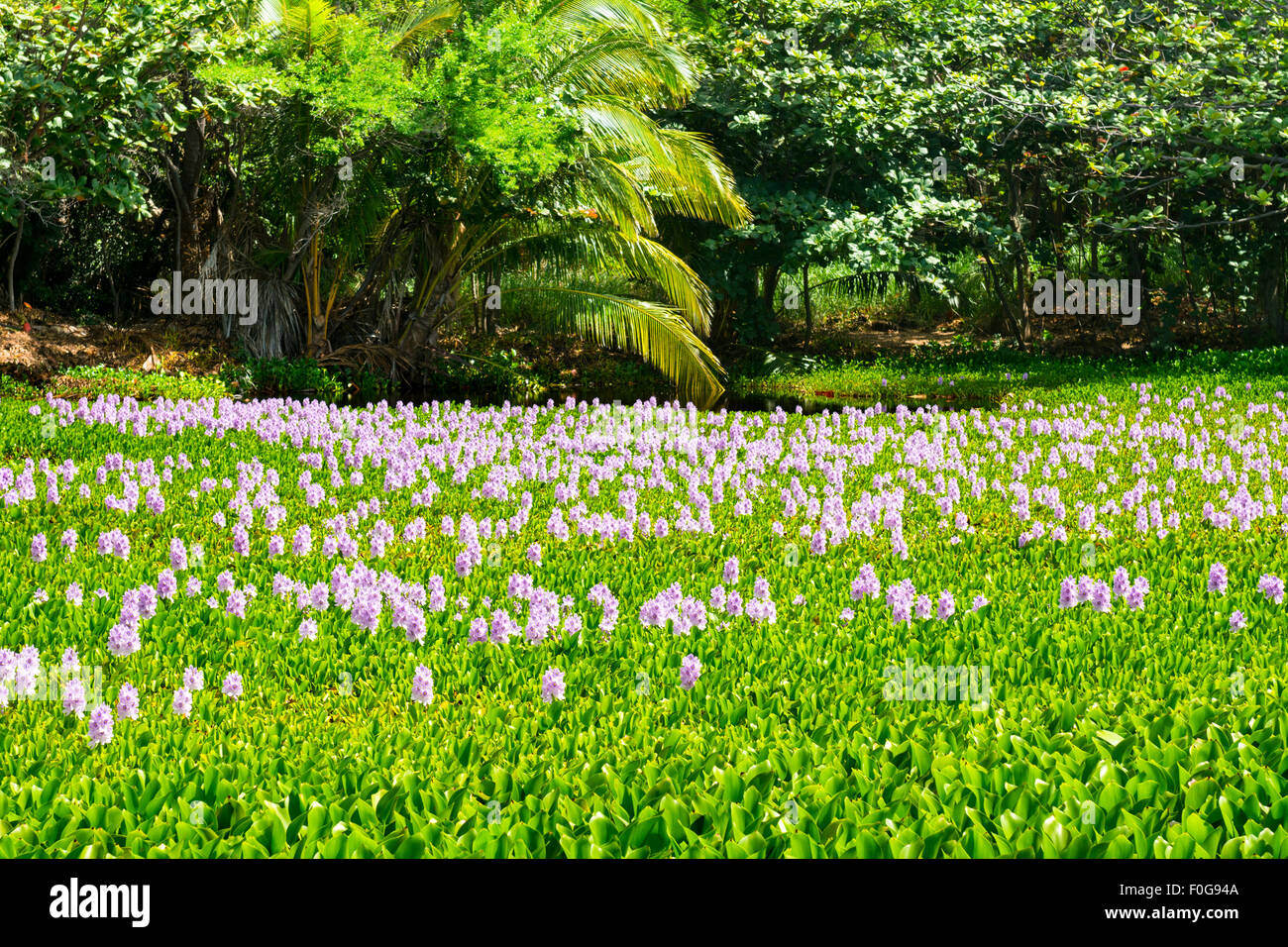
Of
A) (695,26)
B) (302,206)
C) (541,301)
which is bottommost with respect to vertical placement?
(541,301)

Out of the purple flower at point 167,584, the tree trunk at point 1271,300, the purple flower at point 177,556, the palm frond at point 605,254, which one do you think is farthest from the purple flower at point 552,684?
the tree trunk at point 1271,300

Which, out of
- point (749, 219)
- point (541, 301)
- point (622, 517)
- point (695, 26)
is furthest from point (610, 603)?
point (695, 26)

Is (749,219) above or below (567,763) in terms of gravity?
above

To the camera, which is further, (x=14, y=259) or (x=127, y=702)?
(x=14, y=259)

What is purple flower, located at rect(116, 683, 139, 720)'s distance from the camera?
3.33m

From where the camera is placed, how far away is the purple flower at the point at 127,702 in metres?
3.33

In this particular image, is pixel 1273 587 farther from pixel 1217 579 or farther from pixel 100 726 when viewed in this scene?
pixel 100 726

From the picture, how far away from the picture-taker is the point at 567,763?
10.6 feet

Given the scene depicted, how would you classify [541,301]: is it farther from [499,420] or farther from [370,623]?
[370,623]

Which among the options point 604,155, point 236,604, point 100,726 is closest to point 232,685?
point 100,726

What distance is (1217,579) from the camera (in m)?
4.80

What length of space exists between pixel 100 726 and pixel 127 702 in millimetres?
136

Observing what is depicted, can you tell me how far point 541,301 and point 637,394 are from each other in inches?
124

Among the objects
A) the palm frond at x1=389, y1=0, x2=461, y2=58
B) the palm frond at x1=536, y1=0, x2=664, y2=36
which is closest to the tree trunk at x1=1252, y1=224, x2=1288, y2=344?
the palm frond at x1=536, y1=0, x2=664, y2=36
